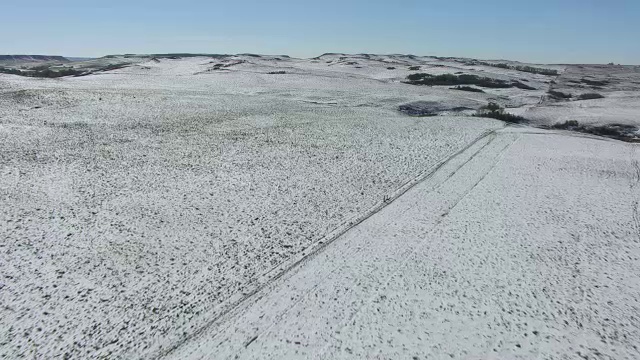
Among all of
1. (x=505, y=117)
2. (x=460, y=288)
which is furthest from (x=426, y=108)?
(x=460, y=288)

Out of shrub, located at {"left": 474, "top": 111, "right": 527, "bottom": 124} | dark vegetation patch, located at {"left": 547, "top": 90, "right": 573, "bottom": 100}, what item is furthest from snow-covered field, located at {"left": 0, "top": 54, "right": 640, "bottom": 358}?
dark vegetation patch, located at {"left": 547, "top": 90, "right": 573, "bottom": 100}

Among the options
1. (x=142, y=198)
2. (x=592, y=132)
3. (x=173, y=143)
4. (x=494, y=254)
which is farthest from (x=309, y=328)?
(x=592, y=132)

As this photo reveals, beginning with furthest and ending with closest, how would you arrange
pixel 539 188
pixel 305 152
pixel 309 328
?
pixel 305 152 → pixel 539 188 → pixel 309 328

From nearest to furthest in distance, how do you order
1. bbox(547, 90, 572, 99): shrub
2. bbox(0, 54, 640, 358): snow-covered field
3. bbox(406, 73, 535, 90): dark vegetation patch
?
bbox(0, 54, 640, 358): snow-covered field → bbox(547, 90, 572, 99): shrub → bbox(406, 73, 535, 90): dark vegetation patch

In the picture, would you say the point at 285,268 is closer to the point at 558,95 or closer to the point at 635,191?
the point at 635,191

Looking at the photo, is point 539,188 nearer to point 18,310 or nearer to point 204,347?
point 204,347

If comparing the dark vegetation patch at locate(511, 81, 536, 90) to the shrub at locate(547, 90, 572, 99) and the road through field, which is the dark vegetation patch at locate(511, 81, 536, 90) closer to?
the shrub at locate(547, 90, 572, 99)
